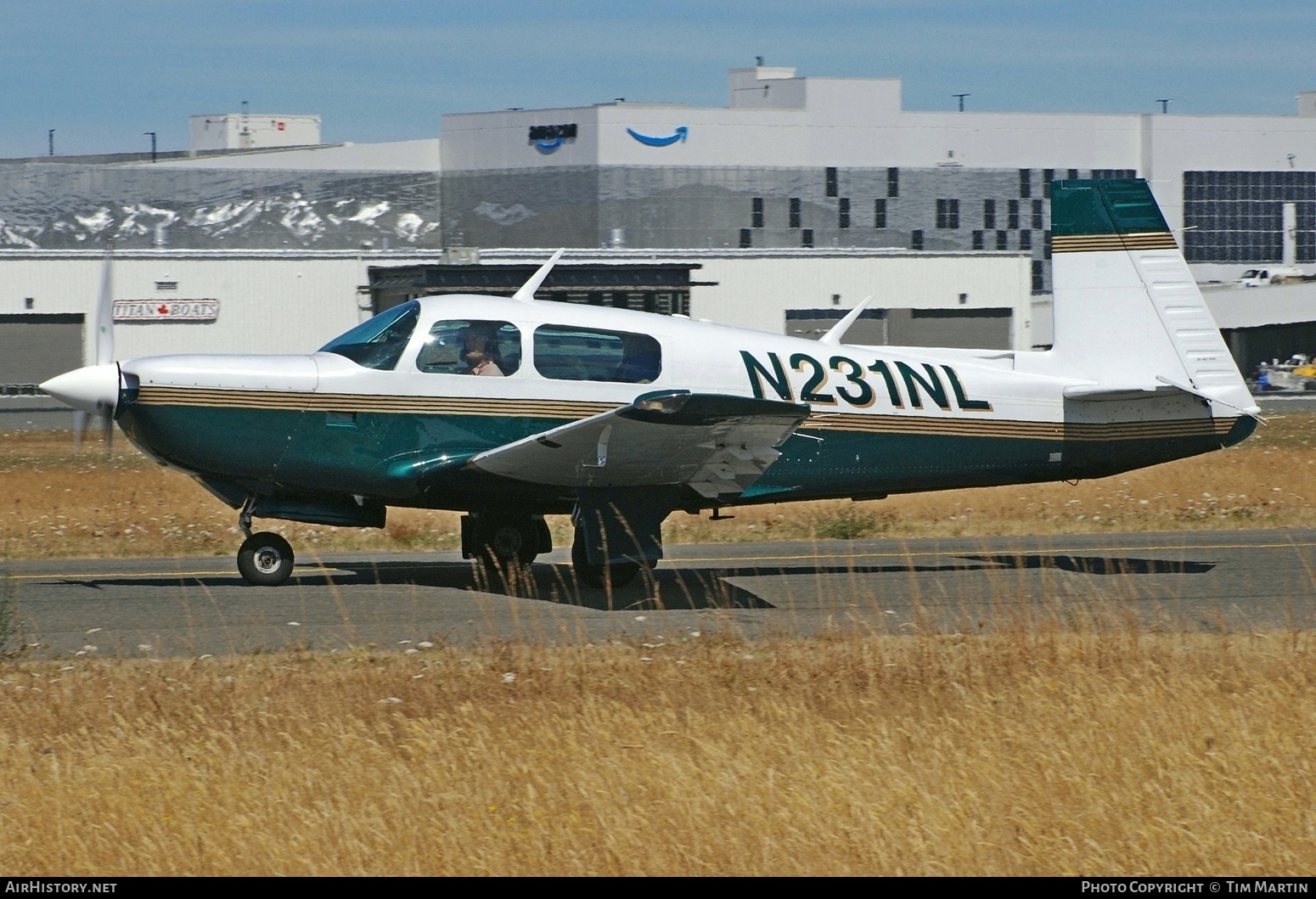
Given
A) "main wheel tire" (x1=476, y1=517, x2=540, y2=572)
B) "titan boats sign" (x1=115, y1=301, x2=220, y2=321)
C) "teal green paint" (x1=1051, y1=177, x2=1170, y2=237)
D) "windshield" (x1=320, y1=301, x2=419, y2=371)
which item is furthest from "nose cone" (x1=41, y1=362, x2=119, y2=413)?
"titan boats sign" (x1=115, y1=301, x2=220, y2=321)

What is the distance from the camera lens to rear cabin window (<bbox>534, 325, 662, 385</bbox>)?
1117cm

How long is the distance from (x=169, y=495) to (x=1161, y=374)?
1350cm

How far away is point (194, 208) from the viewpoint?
69750 millimetres

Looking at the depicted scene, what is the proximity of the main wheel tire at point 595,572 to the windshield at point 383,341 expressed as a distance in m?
1.98

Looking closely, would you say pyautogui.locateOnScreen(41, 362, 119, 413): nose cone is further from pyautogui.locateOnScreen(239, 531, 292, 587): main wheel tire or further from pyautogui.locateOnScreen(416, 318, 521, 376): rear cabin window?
pyautogui.locateOnScreen(416, 318, 521, 376): rear cabin window

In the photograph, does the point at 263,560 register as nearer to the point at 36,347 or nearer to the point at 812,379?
the point at 812,379

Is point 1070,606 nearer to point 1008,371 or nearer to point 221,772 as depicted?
point 1008,371

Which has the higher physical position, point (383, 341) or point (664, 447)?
point (383, 341)

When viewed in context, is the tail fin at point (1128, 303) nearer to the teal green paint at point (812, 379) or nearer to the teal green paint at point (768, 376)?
the teal green paint at point (812, 379)

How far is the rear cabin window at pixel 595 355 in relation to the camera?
11.2 m

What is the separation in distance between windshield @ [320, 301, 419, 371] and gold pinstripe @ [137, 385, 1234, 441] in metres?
0.27

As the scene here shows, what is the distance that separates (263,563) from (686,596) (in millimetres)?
3280

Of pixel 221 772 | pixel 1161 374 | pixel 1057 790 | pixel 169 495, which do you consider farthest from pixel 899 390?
pixel 169 495

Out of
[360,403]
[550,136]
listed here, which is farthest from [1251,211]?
[360,403]
